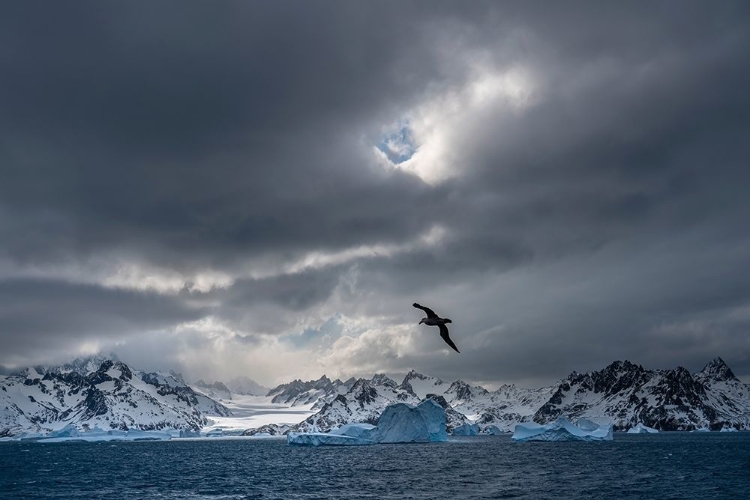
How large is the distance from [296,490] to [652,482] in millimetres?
49738

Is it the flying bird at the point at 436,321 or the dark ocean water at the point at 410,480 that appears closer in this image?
the flying bird at the point at 436,321

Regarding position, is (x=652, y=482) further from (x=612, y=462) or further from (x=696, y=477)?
(x=612, y=462)

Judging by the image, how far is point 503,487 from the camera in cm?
7844

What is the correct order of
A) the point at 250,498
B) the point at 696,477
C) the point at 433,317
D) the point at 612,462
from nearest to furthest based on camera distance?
1. the point at 433,317
2. the point at 250,498
3. the point at 696,477
4. the point at 612,462

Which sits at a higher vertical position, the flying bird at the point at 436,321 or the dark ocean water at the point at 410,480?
the flying bird at the point at 436,321

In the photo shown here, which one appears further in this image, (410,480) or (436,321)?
(410,480)

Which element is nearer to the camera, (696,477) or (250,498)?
(250,498)

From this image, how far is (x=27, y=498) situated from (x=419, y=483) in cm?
5092

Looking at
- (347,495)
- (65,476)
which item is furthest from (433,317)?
(65,476)

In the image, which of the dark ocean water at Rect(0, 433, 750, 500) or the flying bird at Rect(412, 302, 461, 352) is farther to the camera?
the dark ocean water at Rect(0, 433, 750, 500)

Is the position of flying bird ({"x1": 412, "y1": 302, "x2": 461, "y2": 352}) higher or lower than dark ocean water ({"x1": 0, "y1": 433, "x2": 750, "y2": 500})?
higher

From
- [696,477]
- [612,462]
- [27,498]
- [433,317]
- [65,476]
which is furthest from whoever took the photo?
[612,462]

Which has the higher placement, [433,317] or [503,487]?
[433,317]

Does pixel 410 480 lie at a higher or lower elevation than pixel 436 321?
lower
